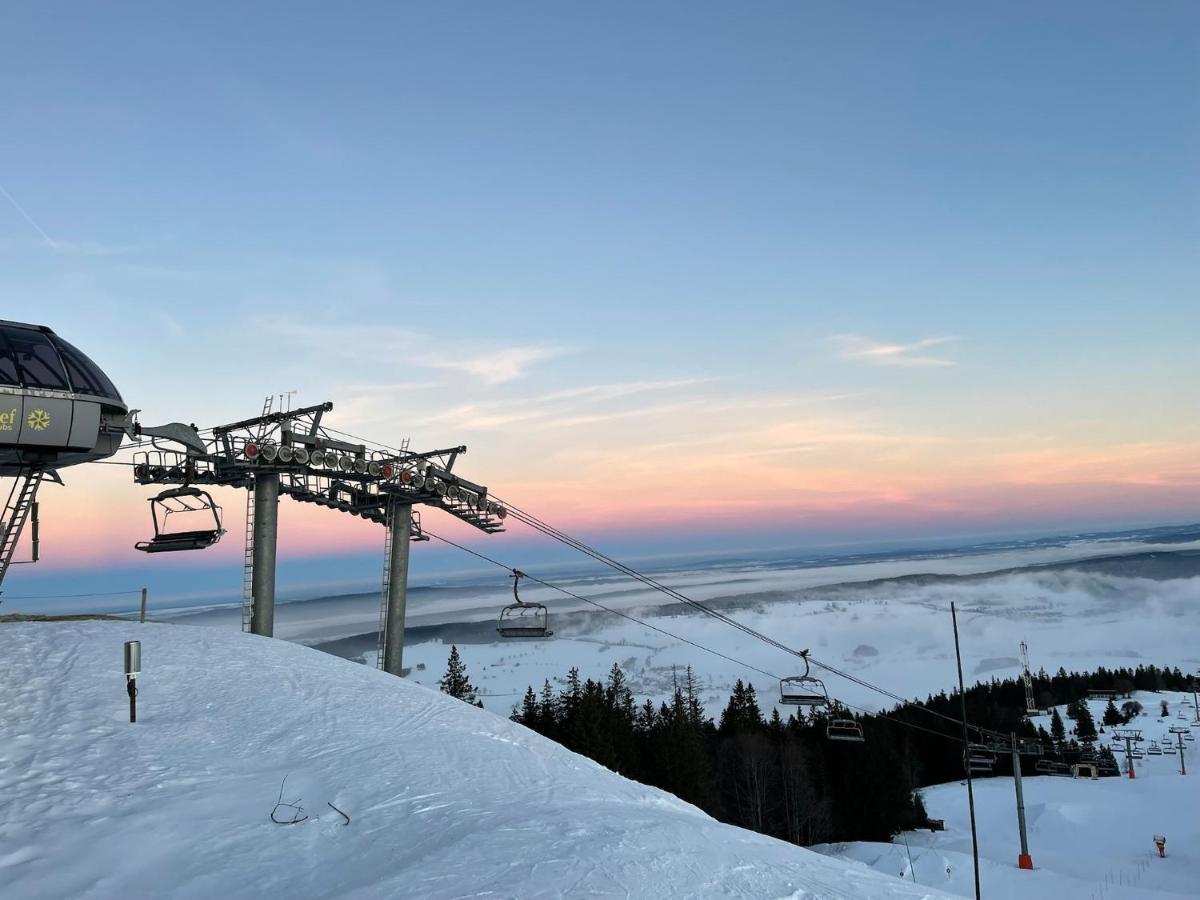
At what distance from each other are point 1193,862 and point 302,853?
211ft

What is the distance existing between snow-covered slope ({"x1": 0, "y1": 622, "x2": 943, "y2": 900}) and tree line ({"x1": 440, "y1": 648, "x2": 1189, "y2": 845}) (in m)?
41.0

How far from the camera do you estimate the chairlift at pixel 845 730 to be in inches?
1184

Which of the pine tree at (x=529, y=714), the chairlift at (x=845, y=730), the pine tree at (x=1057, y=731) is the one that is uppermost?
the chairlift at (x=845, y=730)

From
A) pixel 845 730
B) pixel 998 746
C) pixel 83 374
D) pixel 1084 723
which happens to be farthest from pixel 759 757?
pixel 1084 723

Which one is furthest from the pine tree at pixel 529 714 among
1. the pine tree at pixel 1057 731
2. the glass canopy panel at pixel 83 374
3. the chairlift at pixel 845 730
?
the pine tree at pixel 1057 731

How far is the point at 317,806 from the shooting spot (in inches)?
469

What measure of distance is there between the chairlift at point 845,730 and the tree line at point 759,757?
Answer: 21856mm

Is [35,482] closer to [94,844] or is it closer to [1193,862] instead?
[94,844]

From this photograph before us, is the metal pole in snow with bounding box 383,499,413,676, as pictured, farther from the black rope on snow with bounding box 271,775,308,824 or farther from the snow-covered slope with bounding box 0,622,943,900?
the black rope on snow with bounding box 271,775,308,824

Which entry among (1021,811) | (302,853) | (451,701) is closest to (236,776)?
(302,853)

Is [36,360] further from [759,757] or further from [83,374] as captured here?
[759,757]

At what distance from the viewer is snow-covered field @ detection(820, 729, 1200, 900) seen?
4416 cm

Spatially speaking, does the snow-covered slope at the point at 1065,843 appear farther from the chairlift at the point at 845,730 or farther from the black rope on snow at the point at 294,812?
the black rope on snow at the point at 294,812

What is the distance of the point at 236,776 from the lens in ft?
43.0
